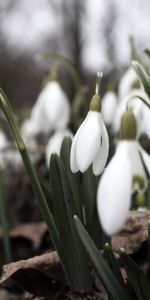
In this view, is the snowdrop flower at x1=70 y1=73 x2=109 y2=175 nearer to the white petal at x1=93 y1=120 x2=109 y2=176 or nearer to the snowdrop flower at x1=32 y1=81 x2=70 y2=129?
the white petal at x1=93 y1=120 x2=109 y2=176

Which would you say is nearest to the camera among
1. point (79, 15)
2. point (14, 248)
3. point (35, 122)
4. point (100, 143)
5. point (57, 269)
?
point (100, 143)

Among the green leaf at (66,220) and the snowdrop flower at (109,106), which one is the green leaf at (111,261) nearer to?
the green leaf at (66,220)

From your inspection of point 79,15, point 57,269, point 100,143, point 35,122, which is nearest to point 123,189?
point 100,143

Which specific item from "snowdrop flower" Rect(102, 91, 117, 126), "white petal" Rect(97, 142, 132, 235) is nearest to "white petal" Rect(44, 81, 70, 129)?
"snowdrop flower" Rect(102, 91, 117, 126)

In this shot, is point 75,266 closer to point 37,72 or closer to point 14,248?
point 14,248

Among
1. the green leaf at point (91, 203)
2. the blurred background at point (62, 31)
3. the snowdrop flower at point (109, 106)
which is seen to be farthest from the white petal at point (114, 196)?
the blurred background at point (62, 31)

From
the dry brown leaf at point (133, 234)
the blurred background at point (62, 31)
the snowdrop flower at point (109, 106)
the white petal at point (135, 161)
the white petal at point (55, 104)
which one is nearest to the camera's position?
the white petal at point (135, 161)
